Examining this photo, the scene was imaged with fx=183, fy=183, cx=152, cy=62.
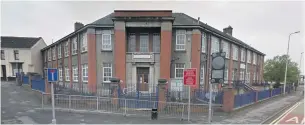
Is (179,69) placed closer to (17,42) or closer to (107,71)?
(107,71)

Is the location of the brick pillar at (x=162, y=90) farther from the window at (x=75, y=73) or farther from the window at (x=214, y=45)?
the window at (x=75, y=73)

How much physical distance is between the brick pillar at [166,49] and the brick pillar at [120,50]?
3.41 metres

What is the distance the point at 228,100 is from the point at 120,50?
386 inches

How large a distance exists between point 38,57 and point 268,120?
40788 mm

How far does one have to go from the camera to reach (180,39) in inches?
693

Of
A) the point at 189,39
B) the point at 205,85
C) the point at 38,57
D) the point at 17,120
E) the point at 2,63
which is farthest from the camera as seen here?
the point at 38,57

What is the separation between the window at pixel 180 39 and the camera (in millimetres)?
17484

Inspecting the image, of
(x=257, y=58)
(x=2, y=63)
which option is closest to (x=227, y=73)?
(x=257, y=58)

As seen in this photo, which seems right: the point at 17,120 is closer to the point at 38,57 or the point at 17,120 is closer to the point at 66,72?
the point at 66,72

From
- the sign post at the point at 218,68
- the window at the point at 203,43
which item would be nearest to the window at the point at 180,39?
the window at the point at 203,43

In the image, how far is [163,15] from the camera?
16.0 m

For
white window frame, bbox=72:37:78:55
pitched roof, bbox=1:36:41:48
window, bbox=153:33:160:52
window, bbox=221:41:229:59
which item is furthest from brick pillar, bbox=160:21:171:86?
pitched roof, bbox=1:36:41:48

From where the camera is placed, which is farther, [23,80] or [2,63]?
[2,63]

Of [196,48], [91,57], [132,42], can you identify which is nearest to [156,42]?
[132,42]
